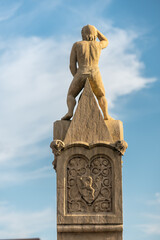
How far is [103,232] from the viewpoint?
14.4 m

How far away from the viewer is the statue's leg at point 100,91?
15.6 m

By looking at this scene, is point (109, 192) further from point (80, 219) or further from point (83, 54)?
point (83, 54)

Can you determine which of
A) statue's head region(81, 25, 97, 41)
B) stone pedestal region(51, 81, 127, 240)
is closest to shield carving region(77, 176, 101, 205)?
stone pedestal region(51, 81, 127, 240)

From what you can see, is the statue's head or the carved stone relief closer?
the carved stone relief

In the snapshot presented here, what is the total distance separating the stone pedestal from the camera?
14367 mm

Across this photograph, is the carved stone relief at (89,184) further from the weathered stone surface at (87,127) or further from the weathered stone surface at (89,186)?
the weathered stone surface at (87,127)

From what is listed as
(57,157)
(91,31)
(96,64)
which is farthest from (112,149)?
(91,31)

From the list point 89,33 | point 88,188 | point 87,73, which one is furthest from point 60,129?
point 89,33

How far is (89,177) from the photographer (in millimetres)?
14586

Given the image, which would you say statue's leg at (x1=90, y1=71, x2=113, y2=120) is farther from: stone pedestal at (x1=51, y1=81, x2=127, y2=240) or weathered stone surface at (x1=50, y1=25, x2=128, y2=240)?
stone pedestal at (x1=51, y1=81, x2=127, y2=240)

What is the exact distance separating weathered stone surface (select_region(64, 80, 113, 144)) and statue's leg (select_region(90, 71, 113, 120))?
0.67 m

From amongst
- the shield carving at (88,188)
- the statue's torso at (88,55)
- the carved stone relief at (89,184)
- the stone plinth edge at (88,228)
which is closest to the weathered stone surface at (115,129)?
the carved stone relief at (89,184)

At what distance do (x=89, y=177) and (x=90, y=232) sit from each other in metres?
1.36

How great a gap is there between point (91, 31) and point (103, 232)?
547 cm
